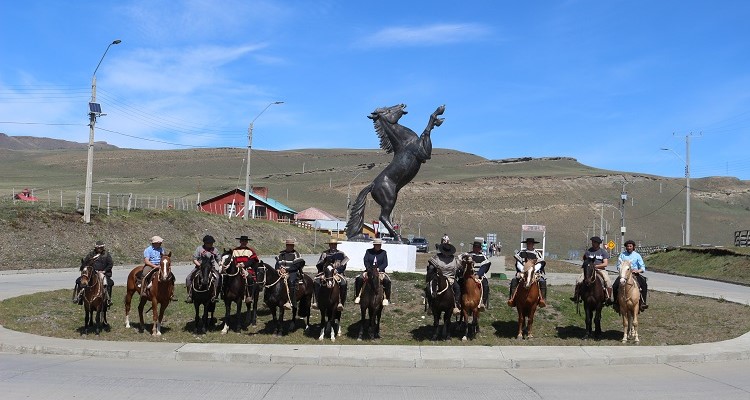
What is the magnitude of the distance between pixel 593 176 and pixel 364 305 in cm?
15019

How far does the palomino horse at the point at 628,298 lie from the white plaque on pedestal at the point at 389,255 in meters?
9.30

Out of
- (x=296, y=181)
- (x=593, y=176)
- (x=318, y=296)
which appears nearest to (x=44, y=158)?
(x=296, y=181)

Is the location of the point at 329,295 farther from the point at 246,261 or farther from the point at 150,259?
the point at 150,259

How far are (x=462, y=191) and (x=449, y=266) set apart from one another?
406 ft

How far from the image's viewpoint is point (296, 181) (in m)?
156

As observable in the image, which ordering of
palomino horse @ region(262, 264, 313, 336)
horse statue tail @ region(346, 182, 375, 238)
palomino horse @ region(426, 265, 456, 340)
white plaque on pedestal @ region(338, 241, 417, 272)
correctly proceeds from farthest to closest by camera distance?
1. horse statue tail @ region(346, 182, 375, 238)
2. white plaque on pedestal @ region(338, 241, 417, 272)
3. palomino horse @ region(262, 264, 313, 336)
4. palomino horse @ region(426, 265, 456, 340)

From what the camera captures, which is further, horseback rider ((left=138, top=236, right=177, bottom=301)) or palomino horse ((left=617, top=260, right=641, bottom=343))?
horseback rider ((left=138, top=236, right=177, bottom=301))

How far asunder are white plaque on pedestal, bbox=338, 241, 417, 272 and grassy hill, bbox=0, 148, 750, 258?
→ 74.6m

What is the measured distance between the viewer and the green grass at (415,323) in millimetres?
17031

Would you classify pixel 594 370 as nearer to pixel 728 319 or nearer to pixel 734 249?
pixel 728 319

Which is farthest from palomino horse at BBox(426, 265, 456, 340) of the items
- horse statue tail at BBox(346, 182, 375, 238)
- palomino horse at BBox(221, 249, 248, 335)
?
horse statue tail at BBox(346, 182, 375, 238)

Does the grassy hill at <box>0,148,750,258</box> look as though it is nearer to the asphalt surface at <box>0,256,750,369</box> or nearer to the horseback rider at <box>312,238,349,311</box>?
the horseback rider at <box>312,238,349,311</box>

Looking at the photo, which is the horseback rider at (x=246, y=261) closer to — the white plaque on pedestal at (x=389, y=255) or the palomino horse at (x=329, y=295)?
the palomino horse at (x=329, y=295)

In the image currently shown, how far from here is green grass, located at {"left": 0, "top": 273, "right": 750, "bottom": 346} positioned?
17031mm
